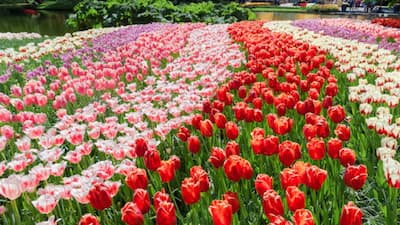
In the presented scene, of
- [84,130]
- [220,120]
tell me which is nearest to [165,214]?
[220,120]

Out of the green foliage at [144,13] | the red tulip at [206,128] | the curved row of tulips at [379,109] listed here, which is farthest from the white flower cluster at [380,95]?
the green foliage at [144,13]

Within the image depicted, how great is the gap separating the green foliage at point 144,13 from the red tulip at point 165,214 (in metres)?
15.4

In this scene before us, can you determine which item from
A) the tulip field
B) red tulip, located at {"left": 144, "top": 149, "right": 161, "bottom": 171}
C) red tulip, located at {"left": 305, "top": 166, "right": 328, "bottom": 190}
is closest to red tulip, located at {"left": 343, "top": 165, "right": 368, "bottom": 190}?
the tulip field

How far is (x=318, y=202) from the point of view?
1979 mm

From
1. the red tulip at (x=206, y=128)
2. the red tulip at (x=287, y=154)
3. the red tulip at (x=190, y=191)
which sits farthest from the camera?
the red tulip at (x=206, y=128)

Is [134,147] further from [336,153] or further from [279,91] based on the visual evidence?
[279,91]

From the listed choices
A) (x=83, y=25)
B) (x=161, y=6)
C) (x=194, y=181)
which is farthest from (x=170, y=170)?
(x=83, y=25)

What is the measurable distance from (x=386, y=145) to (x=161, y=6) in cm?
1689

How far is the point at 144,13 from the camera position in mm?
16891

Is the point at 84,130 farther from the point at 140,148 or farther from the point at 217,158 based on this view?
the point at 217,158

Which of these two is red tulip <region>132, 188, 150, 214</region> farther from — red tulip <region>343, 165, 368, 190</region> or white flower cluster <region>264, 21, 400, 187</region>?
white flower cluster <region>264, 21, 400, 187</region>

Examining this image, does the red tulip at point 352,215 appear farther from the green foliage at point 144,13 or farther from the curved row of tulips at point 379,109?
the green foliage at point 144,13

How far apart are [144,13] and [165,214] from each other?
16.1 m

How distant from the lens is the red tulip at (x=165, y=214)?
1.51 meters
